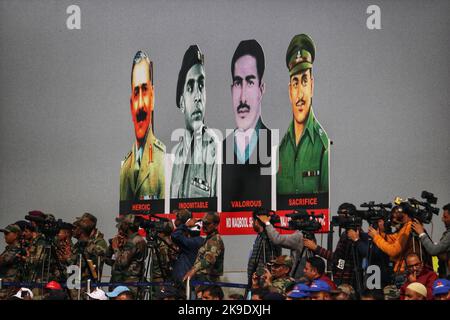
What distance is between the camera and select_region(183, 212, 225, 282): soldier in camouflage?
39.5ft

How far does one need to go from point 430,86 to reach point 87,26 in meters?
5.19

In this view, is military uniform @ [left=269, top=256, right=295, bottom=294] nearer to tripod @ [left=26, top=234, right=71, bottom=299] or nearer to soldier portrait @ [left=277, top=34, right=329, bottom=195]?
tripod @ [left=26, top=234, right=71, bottom=299]

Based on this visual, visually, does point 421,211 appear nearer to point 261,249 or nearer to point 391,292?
point 391,292

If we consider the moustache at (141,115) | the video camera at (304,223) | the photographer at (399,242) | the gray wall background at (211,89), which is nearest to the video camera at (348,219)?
the video camera at (304,223)

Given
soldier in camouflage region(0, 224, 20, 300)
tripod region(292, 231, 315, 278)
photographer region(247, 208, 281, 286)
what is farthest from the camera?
soldier in camouflage region(0, 224, 20, 300)

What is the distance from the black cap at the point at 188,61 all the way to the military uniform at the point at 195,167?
2.15 feet

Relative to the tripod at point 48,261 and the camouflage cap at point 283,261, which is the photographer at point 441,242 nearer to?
the camouflage cap at point 283,261

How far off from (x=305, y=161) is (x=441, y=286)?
4899 millimetres

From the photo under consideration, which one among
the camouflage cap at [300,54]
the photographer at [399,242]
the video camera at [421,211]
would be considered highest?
the camouflage cap at [300,54]

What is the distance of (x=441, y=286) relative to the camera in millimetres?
9539

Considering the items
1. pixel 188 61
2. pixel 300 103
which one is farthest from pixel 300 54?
pixel 188 61

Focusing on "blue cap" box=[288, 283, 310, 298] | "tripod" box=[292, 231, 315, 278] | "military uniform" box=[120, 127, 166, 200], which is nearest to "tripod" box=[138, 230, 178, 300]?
"tripod" box=[292, 231, 315, 278]

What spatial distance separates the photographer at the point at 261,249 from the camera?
39.1 feet

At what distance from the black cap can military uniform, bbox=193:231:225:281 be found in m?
4.04
